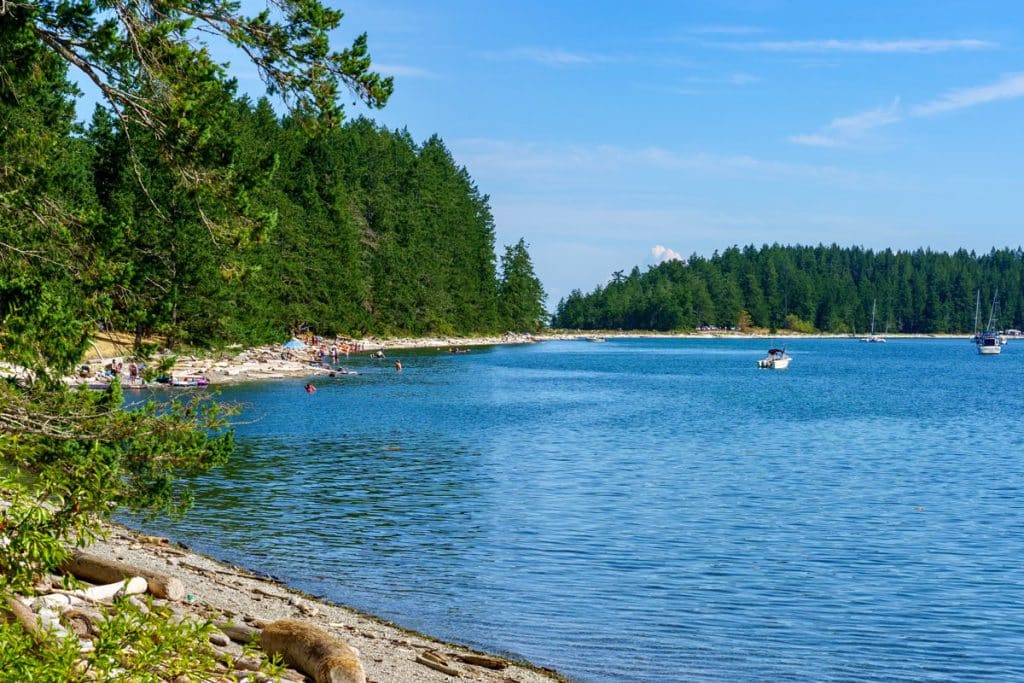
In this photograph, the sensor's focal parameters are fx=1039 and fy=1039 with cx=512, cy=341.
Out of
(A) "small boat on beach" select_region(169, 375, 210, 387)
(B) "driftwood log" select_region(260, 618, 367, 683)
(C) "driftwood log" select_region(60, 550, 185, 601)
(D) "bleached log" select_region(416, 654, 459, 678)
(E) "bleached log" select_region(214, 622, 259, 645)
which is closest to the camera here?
(B) "driftwood log" select_region(260, 618, 367, 683)

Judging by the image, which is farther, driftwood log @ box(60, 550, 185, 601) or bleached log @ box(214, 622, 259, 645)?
driftwood log @ box(60, 550, 185, 601)

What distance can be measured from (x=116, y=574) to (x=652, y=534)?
1335 centimetres

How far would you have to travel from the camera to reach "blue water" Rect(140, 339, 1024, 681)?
16.8m

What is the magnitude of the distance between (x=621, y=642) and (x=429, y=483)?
1635 centimetres

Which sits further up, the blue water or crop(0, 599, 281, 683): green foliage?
crop(0, 599, 281, 683): green foliage

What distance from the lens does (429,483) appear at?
32.3 m

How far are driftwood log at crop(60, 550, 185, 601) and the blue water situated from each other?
4.08 m

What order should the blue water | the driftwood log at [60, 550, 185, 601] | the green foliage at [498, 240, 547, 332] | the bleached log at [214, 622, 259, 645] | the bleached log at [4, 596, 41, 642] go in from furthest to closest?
1. the green foliage at [498, 240, 547, 332]
2. the blue water
3. the driftwood log at [60, 550, 185, 601]
4. the bleached log at [214, 622, 259, 645]
5. the bleached log at [4, 596, 41, 642]

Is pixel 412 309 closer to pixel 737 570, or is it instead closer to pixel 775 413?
pixel 775 413

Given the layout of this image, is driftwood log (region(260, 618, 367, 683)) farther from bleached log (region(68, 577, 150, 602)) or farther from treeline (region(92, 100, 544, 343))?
treeline (region(92, 100, 544, 343))

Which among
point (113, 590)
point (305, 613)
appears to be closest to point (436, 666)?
point (305, 613)

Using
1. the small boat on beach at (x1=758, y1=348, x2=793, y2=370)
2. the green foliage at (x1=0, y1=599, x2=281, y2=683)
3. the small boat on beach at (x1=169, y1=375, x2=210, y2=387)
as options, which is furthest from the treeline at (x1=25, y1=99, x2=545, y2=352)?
the small boat on beach at (x1=758, y1=348, x2=793, y2=370)

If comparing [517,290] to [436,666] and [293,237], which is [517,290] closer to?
[293,237]

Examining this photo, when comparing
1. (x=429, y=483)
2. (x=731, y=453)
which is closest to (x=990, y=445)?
(x=731, y=453)
